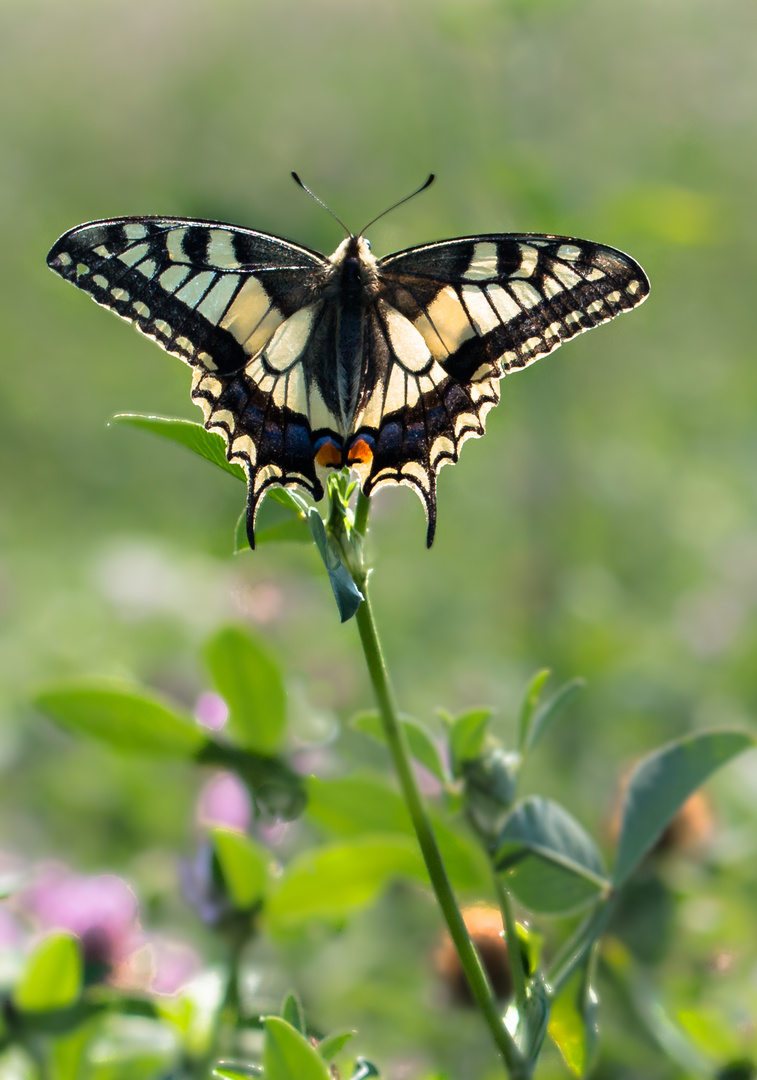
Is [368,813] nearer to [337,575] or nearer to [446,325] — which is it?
[337,575]

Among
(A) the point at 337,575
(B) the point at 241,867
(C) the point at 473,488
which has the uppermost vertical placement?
(C) the point at 473,488

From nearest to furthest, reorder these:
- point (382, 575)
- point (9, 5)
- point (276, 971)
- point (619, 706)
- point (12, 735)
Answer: point (276, 971) < point (619, 706) < point (12, 735) < point (382, 575) < point (9, 5)

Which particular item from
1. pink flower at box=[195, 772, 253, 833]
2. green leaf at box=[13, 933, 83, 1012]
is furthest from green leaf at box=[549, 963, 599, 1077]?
pink flower at box=[195, 772, 253, 833]

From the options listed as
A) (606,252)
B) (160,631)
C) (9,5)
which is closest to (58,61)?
(9,5)

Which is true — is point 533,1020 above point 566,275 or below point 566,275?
below

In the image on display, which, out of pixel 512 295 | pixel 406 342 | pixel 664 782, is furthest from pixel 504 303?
pixel 664 782

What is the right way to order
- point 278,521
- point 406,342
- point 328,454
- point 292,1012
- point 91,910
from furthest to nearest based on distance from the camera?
point 91,910, point 406,342, point 328,454, point 278,521, point 292,1012

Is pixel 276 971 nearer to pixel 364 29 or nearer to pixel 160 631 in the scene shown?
pixel 160 631
